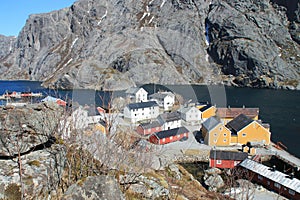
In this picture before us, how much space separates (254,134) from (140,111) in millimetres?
19387

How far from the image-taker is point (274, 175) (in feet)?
73.0

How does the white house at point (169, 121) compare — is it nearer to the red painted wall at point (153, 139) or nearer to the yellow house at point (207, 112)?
the red painted wall at point (153, 139)

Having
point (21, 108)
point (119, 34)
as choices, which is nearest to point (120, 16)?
point (119, 34)

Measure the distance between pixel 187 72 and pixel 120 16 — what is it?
193 ft

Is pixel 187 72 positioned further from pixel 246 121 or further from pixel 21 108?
pixel 21 108

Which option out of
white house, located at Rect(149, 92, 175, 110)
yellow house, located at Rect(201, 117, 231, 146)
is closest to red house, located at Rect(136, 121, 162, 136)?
yellow house, located at Rect(201, 117, 231, 146)

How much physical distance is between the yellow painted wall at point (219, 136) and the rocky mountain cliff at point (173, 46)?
67.9 meters

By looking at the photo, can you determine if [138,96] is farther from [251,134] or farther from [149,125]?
[251,134]

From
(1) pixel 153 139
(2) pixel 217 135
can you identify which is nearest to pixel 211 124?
Result: (2) pixel 217 135

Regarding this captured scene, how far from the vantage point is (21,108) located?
19.8 feet

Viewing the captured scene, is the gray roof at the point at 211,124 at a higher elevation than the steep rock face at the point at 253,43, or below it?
below

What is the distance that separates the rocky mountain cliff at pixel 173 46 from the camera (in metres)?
113

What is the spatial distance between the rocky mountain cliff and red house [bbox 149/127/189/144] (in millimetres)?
64971

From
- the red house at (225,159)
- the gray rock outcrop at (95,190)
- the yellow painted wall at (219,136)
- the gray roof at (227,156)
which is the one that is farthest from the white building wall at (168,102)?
the gray rock outcrop at (95,190)
